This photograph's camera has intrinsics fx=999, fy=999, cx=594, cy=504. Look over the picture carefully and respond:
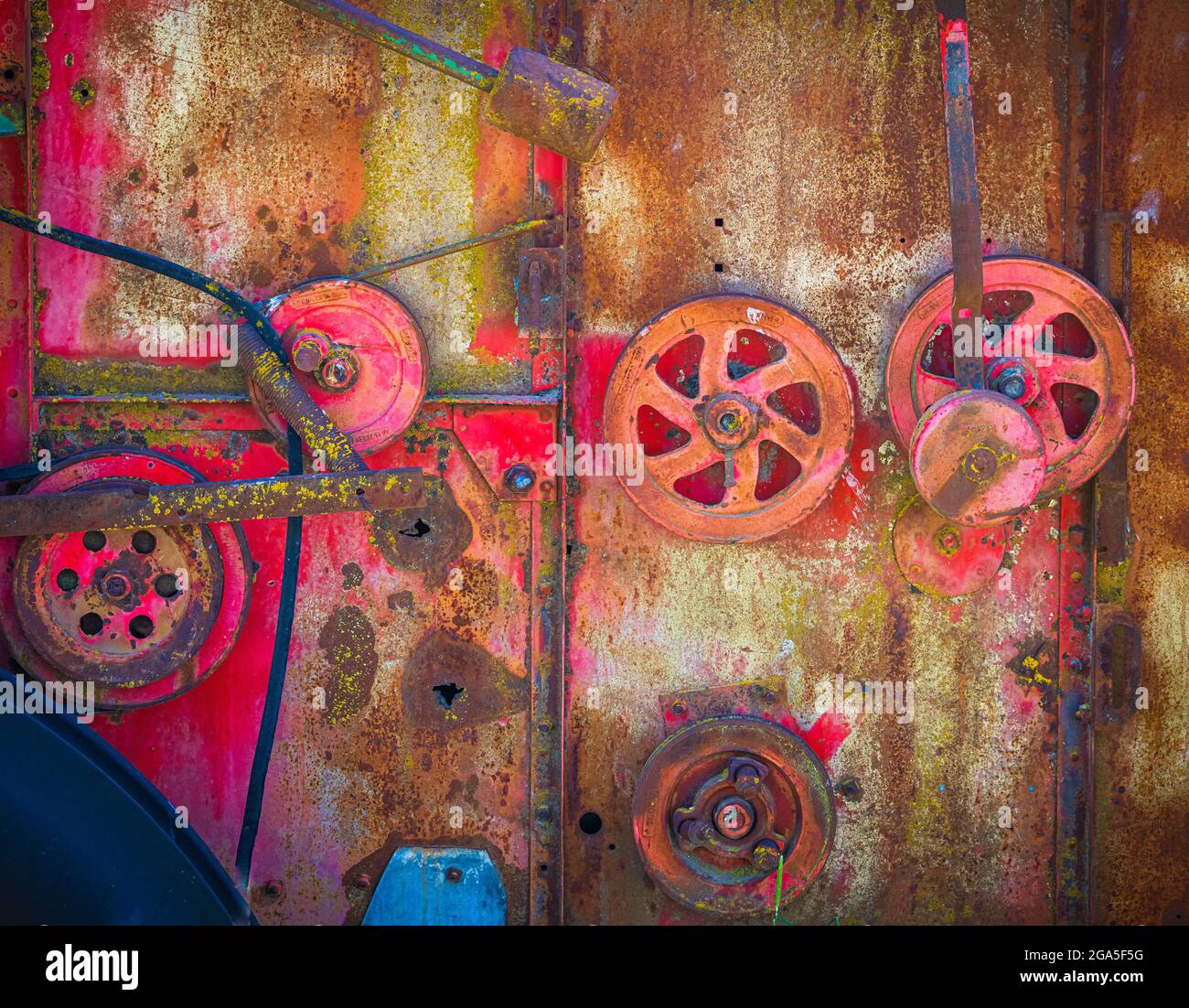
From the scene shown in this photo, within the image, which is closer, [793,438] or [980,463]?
[980,463]

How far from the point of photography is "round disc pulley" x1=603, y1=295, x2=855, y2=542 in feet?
7.80

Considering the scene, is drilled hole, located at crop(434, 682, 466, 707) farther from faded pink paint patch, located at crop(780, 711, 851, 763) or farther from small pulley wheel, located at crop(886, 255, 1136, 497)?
small pulley wheel, located at crop(886, 255, 1136, 497)

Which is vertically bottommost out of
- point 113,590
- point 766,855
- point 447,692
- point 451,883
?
point 451,883

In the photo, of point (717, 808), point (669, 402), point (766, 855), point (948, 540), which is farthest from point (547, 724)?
point (948, 540)

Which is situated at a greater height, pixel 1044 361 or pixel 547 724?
pixel 1044 361

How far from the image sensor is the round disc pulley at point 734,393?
238 centimetres

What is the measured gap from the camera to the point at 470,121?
240cm

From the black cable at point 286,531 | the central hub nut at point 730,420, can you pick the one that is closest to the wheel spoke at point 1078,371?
the central hub nut at point 730,420

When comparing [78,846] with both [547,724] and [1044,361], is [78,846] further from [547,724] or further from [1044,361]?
[1044,361]

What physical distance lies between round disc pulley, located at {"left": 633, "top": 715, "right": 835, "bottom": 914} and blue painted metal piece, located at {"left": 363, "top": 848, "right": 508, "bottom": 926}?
38 centimetres

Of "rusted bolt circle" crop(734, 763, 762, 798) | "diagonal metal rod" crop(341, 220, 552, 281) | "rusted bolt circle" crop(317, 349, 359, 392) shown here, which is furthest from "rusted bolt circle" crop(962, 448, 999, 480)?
"rusted bolt circle" crop(317, 349, 359, 392)

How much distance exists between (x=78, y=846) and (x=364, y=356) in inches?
47.1

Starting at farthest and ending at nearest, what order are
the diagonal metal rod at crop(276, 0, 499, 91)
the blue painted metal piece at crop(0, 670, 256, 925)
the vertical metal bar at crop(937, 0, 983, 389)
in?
the vertical metal bar at crop(937, 0, 983, 389) < the diagonal metal rod at crop(276, 0, 499, 91) < the blue painted metal piece at crop(0, 670, 256, 925)

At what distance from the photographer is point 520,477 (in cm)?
Result: 241
